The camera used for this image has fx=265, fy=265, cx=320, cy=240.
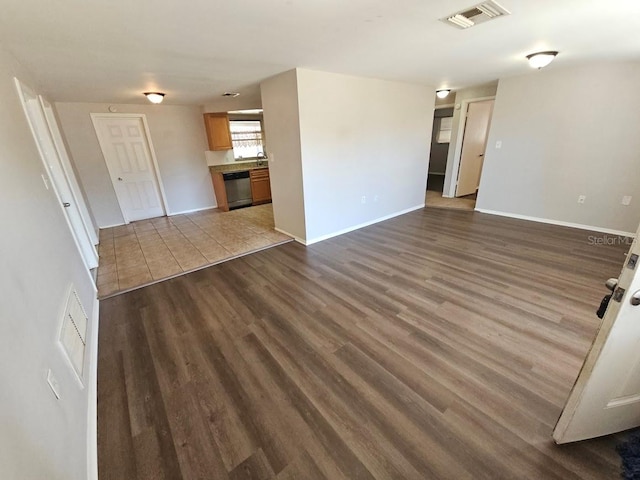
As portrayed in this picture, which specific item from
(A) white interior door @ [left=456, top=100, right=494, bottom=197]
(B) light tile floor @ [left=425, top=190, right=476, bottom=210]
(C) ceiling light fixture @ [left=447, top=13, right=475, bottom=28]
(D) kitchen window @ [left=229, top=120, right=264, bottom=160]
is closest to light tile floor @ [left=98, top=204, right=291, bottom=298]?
(D) kitchen window @ [left=229, top=120, right=264, bottom=160]

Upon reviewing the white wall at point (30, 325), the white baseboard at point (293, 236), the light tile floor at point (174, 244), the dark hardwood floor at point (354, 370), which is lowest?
the dark hardwood floor at point (354, 370)

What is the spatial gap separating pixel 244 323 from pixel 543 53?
4183mm

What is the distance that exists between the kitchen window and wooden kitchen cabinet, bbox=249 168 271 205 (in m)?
0.93

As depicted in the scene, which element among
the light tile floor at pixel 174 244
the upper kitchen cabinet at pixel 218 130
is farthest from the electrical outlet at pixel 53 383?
the upper kitchen cabinet at pixel 218 130

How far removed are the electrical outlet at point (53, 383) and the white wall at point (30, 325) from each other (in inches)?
1.4

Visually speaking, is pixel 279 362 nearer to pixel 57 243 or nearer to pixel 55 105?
pixel 57 243

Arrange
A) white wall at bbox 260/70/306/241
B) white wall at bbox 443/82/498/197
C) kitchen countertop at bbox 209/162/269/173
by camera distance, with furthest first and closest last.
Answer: kitchen countertop at bbox 209/162/269/173 → white wall at bbox 443/82/498/197 → white wall at bbox 260/70/306/241

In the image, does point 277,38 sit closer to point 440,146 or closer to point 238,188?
point 238,188

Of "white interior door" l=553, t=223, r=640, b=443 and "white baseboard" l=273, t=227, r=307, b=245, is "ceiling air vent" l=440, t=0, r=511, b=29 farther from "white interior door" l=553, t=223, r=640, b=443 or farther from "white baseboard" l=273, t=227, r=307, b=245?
"white baseboard" l=273, t=227, r=307, b=245

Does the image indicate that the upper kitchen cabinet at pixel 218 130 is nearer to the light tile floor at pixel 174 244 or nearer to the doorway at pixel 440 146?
the light tile floor at pixel 174 244

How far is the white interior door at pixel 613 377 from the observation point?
105 cm

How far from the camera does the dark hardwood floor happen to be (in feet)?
4.39

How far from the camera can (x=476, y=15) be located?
6.26 ft

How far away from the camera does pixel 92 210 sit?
16.5ft
